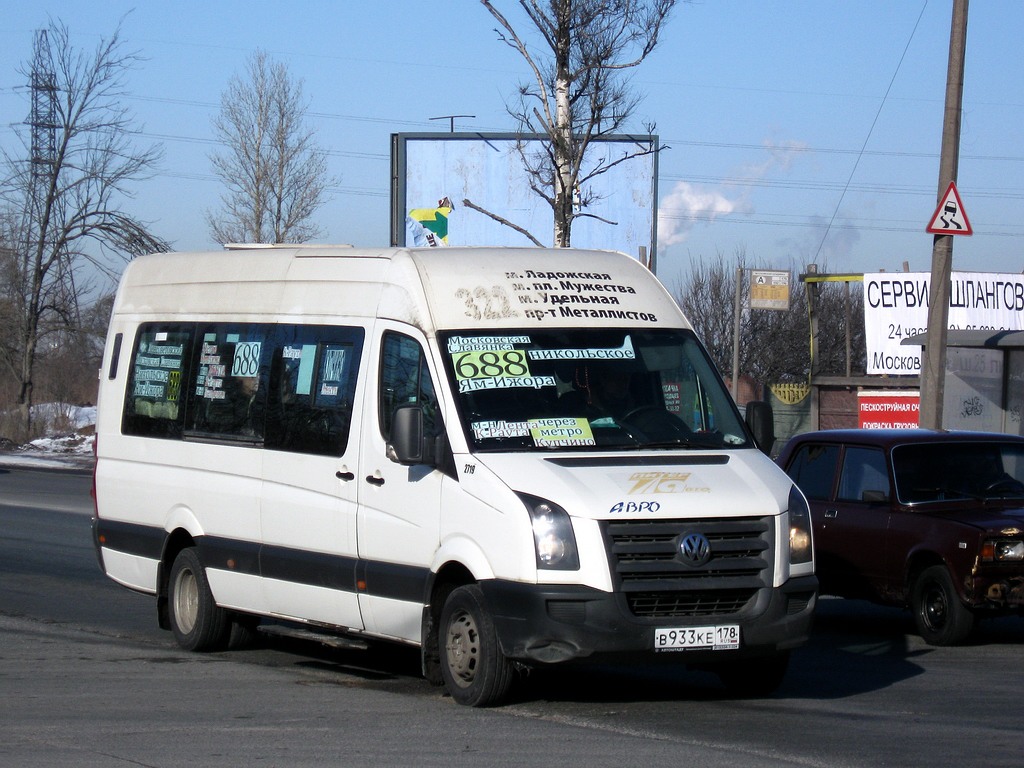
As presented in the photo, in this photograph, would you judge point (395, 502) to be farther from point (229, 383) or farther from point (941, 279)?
point (941, 279)

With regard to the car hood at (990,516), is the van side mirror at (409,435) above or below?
above

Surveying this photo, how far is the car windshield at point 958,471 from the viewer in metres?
10.9

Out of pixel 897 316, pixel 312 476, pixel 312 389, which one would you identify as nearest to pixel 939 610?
pixel 312 476

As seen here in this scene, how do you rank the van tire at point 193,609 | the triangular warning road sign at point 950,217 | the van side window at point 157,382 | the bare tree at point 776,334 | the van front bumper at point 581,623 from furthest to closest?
the bare tree at point 776,334 < the triangular warning road sign at point 950,217 < the van side window at point 157,382 < the van tire at point 193,609 < the van front bumper at point 581,623

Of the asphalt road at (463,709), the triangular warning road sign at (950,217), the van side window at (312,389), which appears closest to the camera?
the asphalt road at (463,709)

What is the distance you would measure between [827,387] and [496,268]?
1787 cm

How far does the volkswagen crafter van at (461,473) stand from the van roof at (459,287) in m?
0.02

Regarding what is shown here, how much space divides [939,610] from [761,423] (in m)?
2.78

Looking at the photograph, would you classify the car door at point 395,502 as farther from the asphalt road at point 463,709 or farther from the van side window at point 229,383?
the van side window at point 229,383

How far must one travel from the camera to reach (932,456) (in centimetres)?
1116

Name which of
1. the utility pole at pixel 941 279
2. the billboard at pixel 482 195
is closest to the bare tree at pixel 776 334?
the billboard at pixel 482 195

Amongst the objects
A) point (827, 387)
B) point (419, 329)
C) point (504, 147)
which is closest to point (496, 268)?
point (419, 329)

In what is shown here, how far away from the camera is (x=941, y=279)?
16.1 meters

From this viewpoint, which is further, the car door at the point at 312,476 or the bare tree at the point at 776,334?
the bare tree at the point at 776,334
